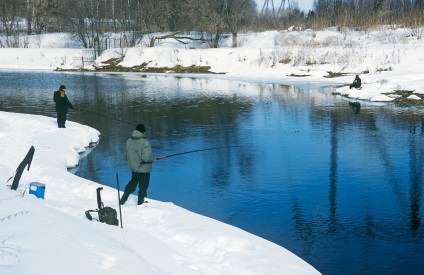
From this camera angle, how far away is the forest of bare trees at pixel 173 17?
57.4m

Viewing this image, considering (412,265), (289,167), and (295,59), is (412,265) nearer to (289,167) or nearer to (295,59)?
(289,167)

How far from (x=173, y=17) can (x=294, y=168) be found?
5376cm

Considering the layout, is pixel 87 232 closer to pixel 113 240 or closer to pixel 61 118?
pixel 113 240

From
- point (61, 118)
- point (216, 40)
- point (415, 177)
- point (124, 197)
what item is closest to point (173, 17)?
point (216, 40)

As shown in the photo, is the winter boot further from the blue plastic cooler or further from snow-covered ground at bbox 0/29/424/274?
the blue plastic cooler

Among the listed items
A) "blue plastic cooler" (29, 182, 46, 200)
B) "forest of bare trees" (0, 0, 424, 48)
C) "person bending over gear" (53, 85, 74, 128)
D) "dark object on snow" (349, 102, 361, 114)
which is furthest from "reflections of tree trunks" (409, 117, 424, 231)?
"forest of bare trees" (0, 0, 424, 48)

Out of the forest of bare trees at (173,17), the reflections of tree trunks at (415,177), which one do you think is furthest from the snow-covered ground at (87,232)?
the forest of bare trees at (173,17)

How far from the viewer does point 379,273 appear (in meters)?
8.48

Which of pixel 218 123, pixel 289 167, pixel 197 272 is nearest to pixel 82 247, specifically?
pixel 197 272

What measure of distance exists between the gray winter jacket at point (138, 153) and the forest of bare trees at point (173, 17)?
4405cm

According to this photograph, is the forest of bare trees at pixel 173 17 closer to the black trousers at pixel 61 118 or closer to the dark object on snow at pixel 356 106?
the dark object on snow at pixel 356 106

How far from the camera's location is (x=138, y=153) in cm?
1071

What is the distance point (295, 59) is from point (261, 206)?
123 ft

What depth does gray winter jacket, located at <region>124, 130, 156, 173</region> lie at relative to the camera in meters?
10.6
